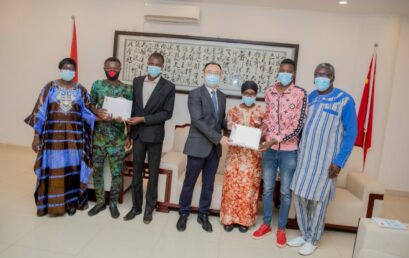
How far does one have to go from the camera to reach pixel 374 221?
2.03 metres

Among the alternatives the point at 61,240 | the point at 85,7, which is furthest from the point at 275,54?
the point at 61,240

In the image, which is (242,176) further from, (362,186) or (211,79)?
(362,186)

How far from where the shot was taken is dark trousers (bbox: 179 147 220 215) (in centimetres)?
284

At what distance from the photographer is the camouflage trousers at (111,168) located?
2.98m

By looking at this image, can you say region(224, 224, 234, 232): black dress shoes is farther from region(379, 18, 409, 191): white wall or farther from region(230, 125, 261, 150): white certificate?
region(379, 18, 409, 191): white wall

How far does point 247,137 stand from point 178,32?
249 centimetres

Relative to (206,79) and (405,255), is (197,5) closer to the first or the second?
(206,79)

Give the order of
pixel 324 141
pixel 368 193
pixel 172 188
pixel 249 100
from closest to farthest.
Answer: pixel 324 141
pixel 249 100
pixel 368 193
pixel 172 188

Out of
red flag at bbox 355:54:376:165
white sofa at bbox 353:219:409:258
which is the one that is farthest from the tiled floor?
red flag at bbox 355:54:376:165

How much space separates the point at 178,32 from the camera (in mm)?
4562

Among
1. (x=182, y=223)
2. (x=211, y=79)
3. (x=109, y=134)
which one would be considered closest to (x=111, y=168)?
(x=109, y=134)

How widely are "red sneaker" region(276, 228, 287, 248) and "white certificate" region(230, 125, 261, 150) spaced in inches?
31.4

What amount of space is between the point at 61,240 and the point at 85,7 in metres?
3.41

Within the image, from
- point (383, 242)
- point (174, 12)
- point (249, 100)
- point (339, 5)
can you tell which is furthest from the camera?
point (174, 12)
